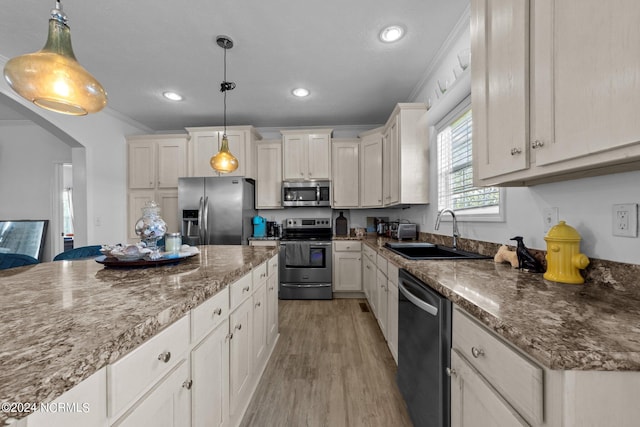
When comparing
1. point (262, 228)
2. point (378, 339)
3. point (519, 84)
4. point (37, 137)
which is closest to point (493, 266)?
point (519, 84)

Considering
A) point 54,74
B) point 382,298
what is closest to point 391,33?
point 54,74

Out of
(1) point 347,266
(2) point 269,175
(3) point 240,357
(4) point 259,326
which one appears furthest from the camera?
(2) point 269,175

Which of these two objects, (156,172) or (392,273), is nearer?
(392,273)

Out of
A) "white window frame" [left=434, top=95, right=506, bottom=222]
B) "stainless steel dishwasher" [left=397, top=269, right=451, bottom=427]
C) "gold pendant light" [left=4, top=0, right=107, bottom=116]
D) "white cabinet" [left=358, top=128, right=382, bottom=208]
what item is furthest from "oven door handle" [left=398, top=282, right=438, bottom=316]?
"white cabinet" [left=358, top=128, right=382, bottom=208]

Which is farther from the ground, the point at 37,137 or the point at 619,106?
the point at 37,137

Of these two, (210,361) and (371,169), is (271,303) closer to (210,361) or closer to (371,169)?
(210,361)

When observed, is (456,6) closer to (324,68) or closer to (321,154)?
(324,68)

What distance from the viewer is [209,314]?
1021mm

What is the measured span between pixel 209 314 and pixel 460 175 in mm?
2118

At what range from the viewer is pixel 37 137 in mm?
4113

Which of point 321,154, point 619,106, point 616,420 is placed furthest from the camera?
point 321,154

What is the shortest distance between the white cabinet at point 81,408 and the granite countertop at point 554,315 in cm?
93

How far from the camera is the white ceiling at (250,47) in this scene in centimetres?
187

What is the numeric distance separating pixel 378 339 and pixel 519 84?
222 centimetres
